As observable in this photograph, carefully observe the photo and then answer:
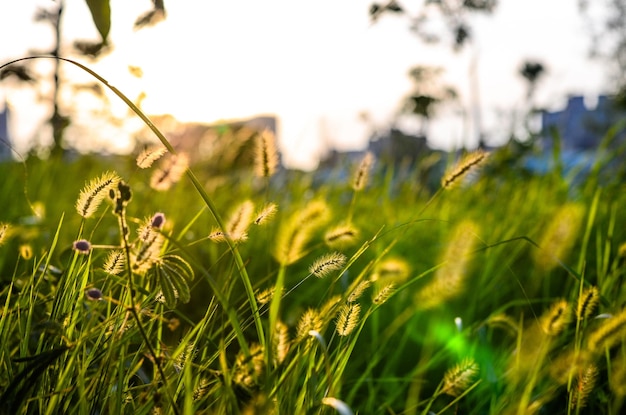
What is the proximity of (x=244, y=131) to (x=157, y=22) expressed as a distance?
6.82 feet

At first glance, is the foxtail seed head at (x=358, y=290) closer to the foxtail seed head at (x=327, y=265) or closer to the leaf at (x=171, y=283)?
the foxtail seed head at (x=327, y=265)

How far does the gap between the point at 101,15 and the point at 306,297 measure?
4.42 feet

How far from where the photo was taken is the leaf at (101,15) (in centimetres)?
84

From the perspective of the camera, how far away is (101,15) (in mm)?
846

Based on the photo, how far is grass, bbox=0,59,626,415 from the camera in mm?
852

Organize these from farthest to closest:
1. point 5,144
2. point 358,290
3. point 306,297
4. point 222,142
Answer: point 222,142, point 306,297, point 5,144, point 358,290

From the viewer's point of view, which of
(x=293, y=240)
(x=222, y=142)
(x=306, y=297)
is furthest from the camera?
(x=222, y=142)

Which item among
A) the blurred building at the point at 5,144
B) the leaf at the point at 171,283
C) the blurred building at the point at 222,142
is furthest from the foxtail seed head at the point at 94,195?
the blurred building at the point at 222,142

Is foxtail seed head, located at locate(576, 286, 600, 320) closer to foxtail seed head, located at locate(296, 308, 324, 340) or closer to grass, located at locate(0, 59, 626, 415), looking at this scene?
grass, located at locate(0, 59, 626, 415)

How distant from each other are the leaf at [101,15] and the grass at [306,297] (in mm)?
183

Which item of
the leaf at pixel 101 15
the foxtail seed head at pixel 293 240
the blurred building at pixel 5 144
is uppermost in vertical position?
the leaf at pixel 101 15

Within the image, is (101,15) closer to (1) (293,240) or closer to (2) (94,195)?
(2) (94,195)

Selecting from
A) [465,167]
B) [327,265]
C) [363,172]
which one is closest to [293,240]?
[327,265]

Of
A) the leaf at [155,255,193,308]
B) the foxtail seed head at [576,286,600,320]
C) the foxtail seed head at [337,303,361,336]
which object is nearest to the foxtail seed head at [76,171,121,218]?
the leaf at [155,255,193,308]
